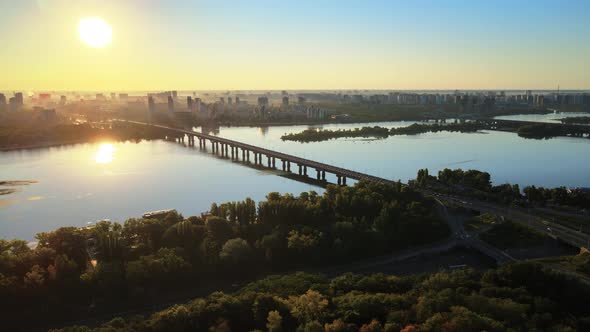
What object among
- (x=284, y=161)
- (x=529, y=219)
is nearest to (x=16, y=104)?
(x=284, y=161)

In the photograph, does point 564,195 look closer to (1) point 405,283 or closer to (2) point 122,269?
(1) point 405,283

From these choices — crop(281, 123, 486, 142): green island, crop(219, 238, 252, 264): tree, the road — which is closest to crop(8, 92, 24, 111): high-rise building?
crop(281, 123, 486, 142): green island

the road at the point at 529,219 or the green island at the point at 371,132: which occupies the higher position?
A: the green island at the point at 371,132

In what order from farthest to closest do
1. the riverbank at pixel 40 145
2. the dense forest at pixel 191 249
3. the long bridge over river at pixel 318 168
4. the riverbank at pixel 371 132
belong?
the riverbank at pixel 371 132
the riverbank at pixel 40 145
the long bridge over river at pixel 318 168
the dense forest at pixel 191 249

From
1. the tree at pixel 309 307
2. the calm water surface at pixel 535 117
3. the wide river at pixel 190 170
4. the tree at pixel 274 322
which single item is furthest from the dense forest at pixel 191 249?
the calm water surface at pixel 535 117

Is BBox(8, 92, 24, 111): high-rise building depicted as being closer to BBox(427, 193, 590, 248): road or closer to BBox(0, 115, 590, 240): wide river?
BBox(0, 115, 590, 240): wide river

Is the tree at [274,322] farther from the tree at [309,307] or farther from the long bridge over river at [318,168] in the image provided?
the long bridge over river at [318,168]

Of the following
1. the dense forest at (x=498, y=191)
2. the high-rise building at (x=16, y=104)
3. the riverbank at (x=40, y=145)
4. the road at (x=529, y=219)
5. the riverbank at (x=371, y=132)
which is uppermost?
the high-rise building at (x=16, y=104)
